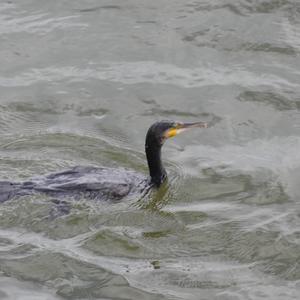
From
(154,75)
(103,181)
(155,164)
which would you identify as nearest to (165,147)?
(155,164)

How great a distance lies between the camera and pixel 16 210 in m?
9.14

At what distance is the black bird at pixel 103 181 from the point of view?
30.9ft

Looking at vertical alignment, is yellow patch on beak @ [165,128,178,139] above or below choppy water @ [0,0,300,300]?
above

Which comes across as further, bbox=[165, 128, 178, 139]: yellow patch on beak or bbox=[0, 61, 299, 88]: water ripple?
bbox=[0, 61, 299, 88]: water ripple

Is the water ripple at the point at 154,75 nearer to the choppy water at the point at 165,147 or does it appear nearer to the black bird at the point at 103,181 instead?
the choppy water at the point at 165,147

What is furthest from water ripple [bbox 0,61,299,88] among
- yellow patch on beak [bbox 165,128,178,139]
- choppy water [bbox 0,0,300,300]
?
yellow patch on beak [bbox 165,128,178,139]

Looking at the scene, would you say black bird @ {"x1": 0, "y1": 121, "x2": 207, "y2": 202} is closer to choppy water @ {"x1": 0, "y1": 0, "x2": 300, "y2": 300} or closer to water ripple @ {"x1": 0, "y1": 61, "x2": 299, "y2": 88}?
choppy water @ {"x1": 0, "y1": 0, "x2": 300, "y2": 300}

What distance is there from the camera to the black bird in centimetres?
941

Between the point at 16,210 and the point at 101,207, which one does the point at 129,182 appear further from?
the point at 16,210

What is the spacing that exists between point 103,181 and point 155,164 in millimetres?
779

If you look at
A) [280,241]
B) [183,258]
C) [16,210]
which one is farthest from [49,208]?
[280,241]

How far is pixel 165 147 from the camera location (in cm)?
1097

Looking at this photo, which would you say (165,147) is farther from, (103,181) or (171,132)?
(103,181)

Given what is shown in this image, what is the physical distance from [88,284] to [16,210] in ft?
5.77
